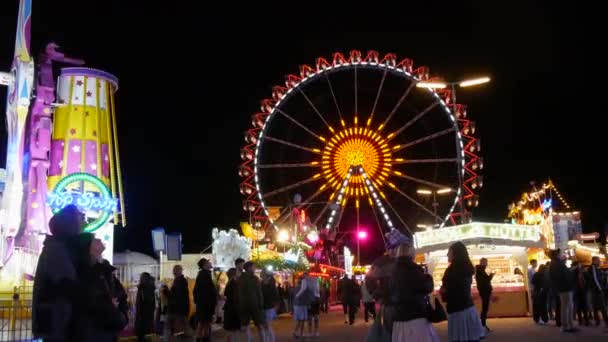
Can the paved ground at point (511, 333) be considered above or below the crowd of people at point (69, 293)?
below

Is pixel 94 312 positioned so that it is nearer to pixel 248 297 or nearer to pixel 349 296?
pixel 248 297

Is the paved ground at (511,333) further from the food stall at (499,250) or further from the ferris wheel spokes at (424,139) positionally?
the ferris wheel spokes at (424,139)

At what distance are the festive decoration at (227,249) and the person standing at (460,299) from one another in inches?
873

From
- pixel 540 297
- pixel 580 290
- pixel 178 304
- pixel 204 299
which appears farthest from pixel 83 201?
pixel 580 290

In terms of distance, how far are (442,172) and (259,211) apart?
31.8ft

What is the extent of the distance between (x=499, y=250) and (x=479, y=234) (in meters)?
1.97

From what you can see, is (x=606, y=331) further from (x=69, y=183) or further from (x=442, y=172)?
(x=442, y=172)

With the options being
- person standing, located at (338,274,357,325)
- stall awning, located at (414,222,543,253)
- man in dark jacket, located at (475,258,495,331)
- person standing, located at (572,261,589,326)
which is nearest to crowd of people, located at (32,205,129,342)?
man in dark jacket, located at (475,258,495,331)

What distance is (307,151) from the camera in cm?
3691

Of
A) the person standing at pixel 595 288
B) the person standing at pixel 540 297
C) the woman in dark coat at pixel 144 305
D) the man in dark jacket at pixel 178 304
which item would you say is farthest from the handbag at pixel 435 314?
the person standing at pixel 540 297

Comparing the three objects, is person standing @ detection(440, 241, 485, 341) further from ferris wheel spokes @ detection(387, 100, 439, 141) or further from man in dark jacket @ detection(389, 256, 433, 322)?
ferris wheel spokes @ detection(387, 100, 439, 141)

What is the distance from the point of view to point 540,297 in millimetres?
17062

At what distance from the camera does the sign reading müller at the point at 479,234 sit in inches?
841

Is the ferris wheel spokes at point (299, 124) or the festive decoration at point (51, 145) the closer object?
the festive decoration at point (51, 145)
